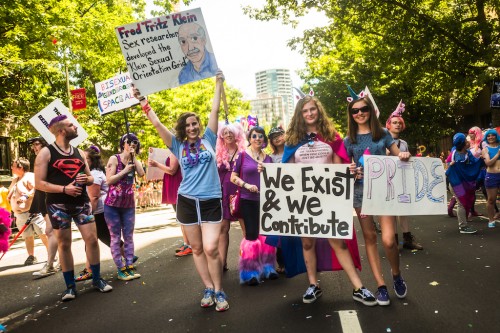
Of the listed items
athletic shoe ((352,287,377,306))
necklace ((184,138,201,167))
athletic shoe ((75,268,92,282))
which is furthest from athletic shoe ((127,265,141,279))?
athletic shoe ((352,287,377,306))

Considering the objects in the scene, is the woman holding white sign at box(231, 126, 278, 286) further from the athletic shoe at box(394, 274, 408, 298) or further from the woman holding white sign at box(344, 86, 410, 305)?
the athletic shoe at box(394, 274, 408, 298)

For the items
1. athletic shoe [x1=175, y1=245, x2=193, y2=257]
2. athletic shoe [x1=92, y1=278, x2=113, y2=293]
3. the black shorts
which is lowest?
athletic shoe [x1=175, y1=245, x2=193, y2=257]

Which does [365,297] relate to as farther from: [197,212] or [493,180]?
[493,180]

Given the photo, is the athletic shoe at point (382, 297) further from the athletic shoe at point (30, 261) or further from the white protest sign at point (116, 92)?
the athletic shoe at point (30, 261)

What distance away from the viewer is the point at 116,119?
83.1 ft

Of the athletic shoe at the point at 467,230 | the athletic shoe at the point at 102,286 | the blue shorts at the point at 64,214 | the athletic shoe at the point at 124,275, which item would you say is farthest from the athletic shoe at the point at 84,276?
the athletic shoe at the point at 467,230

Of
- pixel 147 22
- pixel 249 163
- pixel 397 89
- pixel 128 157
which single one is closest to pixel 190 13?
pixel 147 22

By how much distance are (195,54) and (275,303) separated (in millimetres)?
2844

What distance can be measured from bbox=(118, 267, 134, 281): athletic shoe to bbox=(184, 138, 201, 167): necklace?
2576mm

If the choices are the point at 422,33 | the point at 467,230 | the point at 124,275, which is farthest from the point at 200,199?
the point at 422,33

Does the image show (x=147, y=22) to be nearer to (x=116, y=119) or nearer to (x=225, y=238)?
(x=225, y=238)

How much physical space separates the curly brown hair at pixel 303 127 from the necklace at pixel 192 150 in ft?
3.02

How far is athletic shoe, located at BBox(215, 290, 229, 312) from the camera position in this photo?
14.6 feet

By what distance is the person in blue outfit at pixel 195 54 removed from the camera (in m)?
5.16
